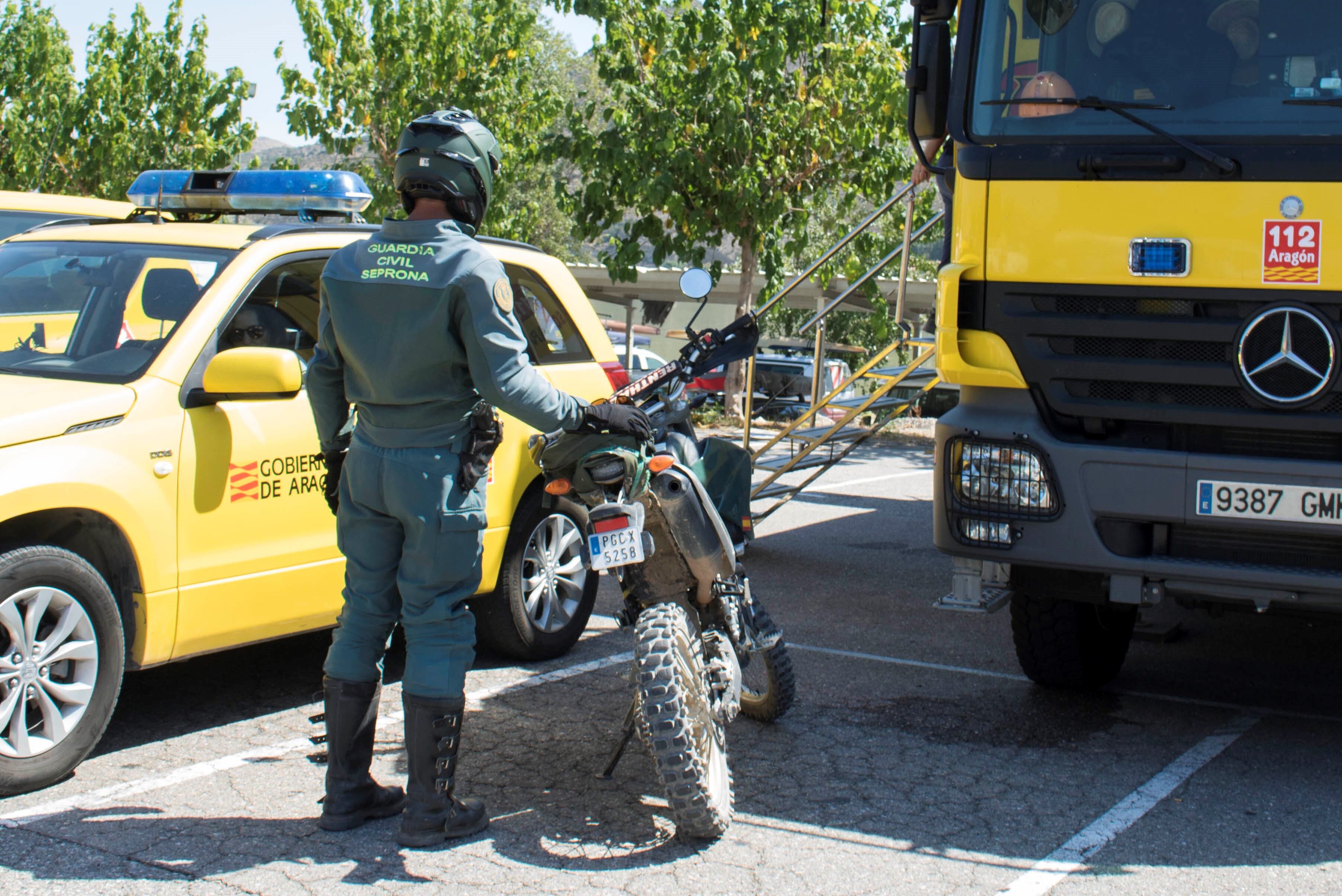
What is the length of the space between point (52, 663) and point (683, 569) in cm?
192

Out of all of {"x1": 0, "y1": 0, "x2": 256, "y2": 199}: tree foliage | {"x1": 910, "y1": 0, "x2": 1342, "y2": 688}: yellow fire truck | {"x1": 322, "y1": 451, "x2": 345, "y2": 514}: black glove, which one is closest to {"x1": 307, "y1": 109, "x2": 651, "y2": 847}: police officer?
{"x1": 322, "y1": 451, "x2": 345, "y2": 514}: black glove

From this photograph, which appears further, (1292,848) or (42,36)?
(42,36)

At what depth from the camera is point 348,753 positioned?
3.82 metres

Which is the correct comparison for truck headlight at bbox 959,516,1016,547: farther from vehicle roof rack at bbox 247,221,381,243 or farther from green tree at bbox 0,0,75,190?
green tree at bbox 0,0,75,190

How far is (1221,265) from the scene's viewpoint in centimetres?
426

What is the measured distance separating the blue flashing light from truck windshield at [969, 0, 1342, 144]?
35 centimetres

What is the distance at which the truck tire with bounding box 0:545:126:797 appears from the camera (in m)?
3.94

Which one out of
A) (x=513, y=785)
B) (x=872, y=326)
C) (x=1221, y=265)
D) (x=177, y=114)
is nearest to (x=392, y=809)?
(x=513, y=785)

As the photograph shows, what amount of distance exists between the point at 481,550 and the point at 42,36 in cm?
2513

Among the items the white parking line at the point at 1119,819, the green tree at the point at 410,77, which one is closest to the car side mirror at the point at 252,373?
the white parking line at the point at 1119,819

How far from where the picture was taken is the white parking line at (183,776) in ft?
12.8

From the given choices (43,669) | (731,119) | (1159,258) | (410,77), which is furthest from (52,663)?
(410,77)

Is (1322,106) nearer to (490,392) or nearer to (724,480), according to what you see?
(724,480)

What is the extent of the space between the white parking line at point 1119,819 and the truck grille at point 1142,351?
115cm
